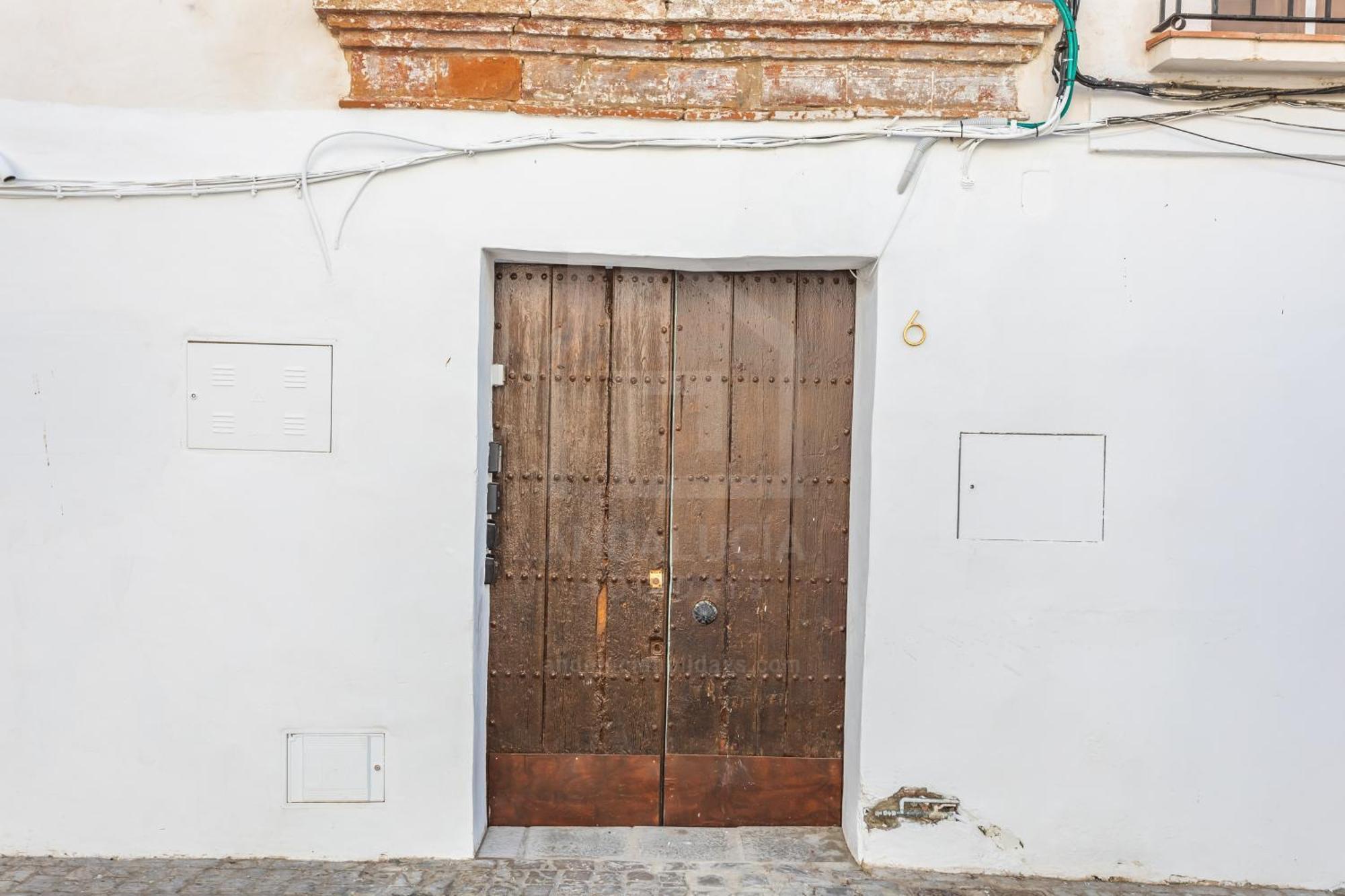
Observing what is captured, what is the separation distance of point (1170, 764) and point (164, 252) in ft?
12.2

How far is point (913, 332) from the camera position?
136 inches

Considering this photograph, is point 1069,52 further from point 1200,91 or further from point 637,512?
point 637,512

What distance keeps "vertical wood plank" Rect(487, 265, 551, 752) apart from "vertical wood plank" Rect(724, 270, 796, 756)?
26.4 inches

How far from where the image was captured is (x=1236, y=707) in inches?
137

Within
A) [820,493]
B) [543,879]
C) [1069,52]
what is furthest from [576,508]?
[1069,52]

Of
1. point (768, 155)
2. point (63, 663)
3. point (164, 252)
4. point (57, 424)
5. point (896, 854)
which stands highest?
point (768, 155)

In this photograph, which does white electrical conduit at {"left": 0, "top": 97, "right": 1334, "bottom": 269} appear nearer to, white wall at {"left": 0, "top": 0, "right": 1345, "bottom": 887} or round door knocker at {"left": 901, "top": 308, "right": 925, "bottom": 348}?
white wall at {"left": 0, "top": 0, "right": 1345, "bottom": 887}

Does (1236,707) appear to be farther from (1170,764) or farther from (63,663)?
(63,663)

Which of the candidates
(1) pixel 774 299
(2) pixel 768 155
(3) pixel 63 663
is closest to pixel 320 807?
(3) pixel 63 663

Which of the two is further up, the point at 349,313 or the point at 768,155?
the point at 768,155

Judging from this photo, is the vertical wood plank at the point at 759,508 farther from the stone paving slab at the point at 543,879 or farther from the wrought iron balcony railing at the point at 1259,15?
the wrought iron balcony railing at the point at 1259,15

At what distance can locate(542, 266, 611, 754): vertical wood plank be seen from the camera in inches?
144

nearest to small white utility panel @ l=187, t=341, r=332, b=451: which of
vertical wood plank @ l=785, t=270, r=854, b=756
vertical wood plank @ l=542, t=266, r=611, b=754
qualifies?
vertical wood plank @ l=542, t=266, r=611, b=754

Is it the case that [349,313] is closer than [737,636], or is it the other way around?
[349,313]
